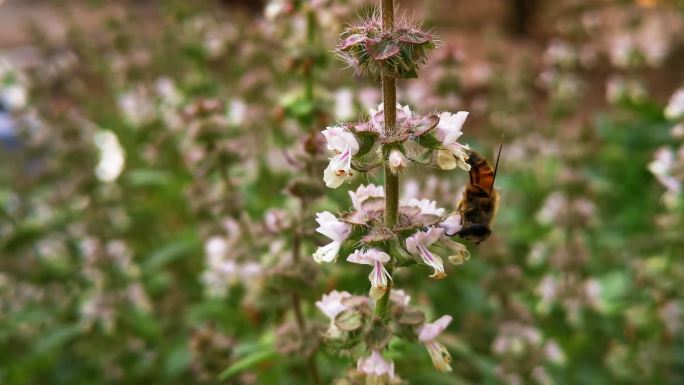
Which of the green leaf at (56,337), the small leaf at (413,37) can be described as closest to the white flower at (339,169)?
the small leaf at (413,37)

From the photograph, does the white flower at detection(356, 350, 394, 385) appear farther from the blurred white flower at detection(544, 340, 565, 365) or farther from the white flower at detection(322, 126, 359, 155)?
the blurred white flower at detection(544, 340, 565, 365)

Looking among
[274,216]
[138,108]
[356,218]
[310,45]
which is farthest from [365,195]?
[138,108]

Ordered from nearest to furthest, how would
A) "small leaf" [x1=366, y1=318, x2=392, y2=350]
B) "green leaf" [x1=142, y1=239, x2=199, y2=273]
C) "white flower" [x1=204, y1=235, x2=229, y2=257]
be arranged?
"small leaf" [x1=366, y1=318, x2=392, y2=350] → "white flower" [x1=204, y1=235, x2=229, y2=257] → "green leaf" [x1=142, y1=239, x2=199, y2=273]

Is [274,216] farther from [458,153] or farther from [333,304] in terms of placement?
[458,153]

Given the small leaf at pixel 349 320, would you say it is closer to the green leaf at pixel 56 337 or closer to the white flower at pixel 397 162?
the white flower at pixel 397 162

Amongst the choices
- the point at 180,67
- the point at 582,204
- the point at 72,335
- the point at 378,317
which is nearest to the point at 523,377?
the point at 582,204

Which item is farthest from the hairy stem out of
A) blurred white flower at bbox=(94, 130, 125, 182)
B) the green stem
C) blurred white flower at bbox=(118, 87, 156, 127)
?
blurred white flower at bbox=(118, 87, 156, 127)

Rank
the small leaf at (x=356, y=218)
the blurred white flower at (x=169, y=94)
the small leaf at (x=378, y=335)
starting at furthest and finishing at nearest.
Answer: the blurred white flower at (x=169, y=94) < the small leaf at (x=378, y=335) < the small leaf at (x=356, y=218)
